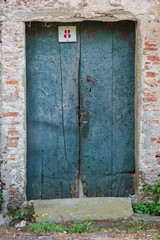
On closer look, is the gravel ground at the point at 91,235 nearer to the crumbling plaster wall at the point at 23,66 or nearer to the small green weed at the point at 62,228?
the small green weed at the point at 62,228

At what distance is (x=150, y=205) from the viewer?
421 centimetres

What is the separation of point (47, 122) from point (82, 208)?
1.18 metres

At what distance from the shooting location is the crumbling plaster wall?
4.04 meters

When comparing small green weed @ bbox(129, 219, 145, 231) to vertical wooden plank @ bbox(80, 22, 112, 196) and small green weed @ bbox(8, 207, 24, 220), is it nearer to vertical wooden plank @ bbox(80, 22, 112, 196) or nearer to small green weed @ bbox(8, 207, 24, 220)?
vertical wooden plank @ bbox(80, 22, 112, 196)

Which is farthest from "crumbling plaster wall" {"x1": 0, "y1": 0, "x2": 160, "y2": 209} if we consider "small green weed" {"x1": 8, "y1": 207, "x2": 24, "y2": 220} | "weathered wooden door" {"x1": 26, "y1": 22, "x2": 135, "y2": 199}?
"weathered wooden door" {"x1": 26, "y1": 22, "x2": 135, "y2": 199}

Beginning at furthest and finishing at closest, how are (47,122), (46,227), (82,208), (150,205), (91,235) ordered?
(47,122), (150,205), (82,208), (46,227), (91,235)

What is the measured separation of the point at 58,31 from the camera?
13.9 ft

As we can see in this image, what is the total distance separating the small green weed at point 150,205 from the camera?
4129 millimetres

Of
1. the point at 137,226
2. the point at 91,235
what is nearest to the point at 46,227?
the point at 91,235

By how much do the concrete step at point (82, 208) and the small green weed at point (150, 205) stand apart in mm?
142

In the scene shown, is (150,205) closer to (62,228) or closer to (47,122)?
(62,228)

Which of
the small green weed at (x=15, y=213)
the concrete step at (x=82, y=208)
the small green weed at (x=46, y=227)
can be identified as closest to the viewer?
the small green weed at (x=46, y=227)

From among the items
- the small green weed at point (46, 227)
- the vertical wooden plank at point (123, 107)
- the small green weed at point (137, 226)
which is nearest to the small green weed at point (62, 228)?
the small green weed at point (46, 227)

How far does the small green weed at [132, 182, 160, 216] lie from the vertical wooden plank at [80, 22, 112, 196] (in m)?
0.45
